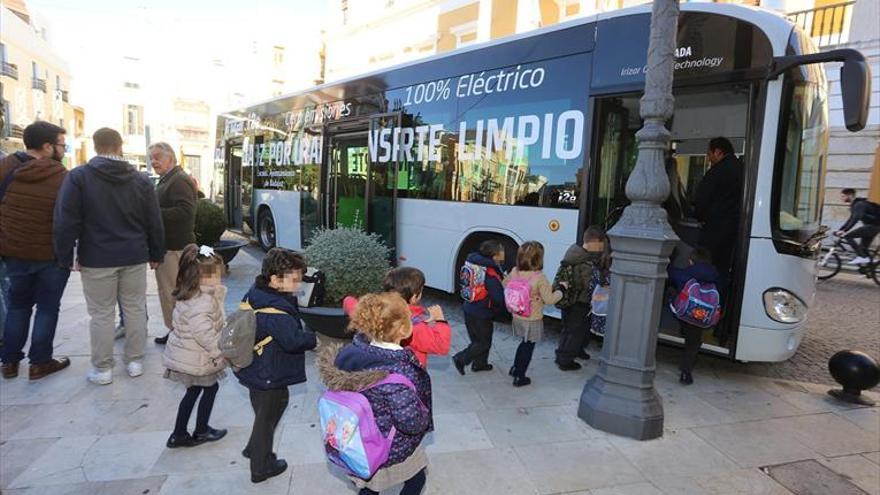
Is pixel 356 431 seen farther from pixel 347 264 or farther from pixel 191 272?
pixel 347 264

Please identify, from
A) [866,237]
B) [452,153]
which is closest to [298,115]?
[452,153]

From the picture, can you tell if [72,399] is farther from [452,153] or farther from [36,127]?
[452,153]

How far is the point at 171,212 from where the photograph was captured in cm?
491

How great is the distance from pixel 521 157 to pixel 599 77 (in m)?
1.13

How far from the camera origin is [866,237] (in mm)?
10219

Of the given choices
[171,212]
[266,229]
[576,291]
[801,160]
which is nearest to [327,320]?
[171,212]

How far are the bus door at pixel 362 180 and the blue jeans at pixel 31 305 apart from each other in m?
3.16

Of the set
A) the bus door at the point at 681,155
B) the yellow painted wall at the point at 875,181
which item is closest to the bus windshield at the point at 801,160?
the bus door at the point at 681,155

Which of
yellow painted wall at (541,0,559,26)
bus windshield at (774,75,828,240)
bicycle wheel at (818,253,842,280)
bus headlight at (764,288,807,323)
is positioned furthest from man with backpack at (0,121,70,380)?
yellow painted wall at (541,0,559,26)

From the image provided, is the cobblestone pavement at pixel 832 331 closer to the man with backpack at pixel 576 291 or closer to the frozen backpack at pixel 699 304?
the frozen backpack at pixel 699 304

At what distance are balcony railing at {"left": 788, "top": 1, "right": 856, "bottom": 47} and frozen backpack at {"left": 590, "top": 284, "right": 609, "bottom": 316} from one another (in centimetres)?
1247

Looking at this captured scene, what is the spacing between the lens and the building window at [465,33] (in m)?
20.0

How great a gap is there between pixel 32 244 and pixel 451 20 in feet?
64.7

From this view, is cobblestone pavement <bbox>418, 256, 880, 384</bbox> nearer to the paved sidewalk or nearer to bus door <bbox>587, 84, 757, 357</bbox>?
the paved sidewalk
